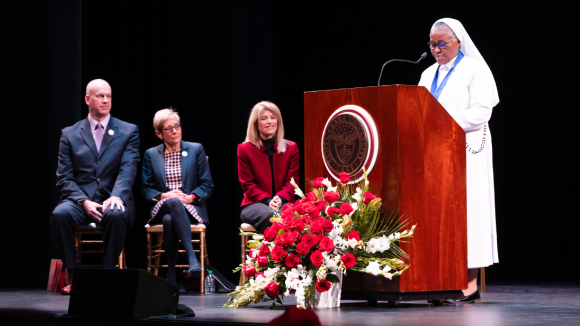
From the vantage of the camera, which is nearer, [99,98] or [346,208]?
[346,208]

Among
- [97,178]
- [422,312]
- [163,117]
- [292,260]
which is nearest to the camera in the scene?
A: [422,312]

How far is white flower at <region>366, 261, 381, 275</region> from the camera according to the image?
2.77 metres

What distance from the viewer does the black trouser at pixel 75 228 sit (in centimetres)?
422

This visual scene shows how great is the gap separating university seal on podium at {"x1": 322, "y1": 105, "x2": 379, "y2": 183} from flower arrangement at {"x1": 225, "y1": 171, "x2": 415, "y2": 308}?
0.10 meters

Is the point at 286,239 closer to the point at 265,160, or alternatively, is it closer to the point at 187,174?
the point at 265,160

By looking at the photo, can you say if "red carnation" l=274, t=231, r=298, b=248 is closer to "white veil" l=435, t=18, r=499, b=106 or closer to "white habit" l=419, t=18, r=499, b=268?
"white habit" l=419, t=18, r=499, b=268

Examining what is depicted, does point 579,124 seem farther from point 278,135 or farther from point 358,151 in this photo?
point 358,151

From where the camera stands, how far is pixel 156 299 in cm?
245

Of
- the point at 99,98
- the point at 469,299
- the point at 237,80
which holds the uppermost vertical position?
the point at 237,80

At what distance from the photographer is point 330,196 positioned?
287 centimetres

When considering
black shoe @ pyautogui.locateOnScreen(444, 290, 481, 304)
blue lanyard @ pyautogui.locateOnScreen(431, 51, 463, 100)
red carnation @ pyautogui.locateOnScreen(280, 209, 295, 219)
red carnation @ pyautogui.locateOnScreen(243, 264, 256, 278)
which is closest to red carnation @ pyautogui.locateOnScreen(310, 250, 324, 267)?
red carnation @ pyautogui.locateOnScreen(280, 209, 295, 219)

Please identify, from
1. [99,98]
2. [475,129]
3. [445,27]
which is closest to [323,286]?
[475,129]

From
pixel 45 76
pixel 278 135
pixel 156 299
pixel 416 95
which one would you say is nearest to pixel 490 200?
pixel 416 95

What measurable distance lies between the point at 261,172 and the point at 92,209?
1.07 metres
